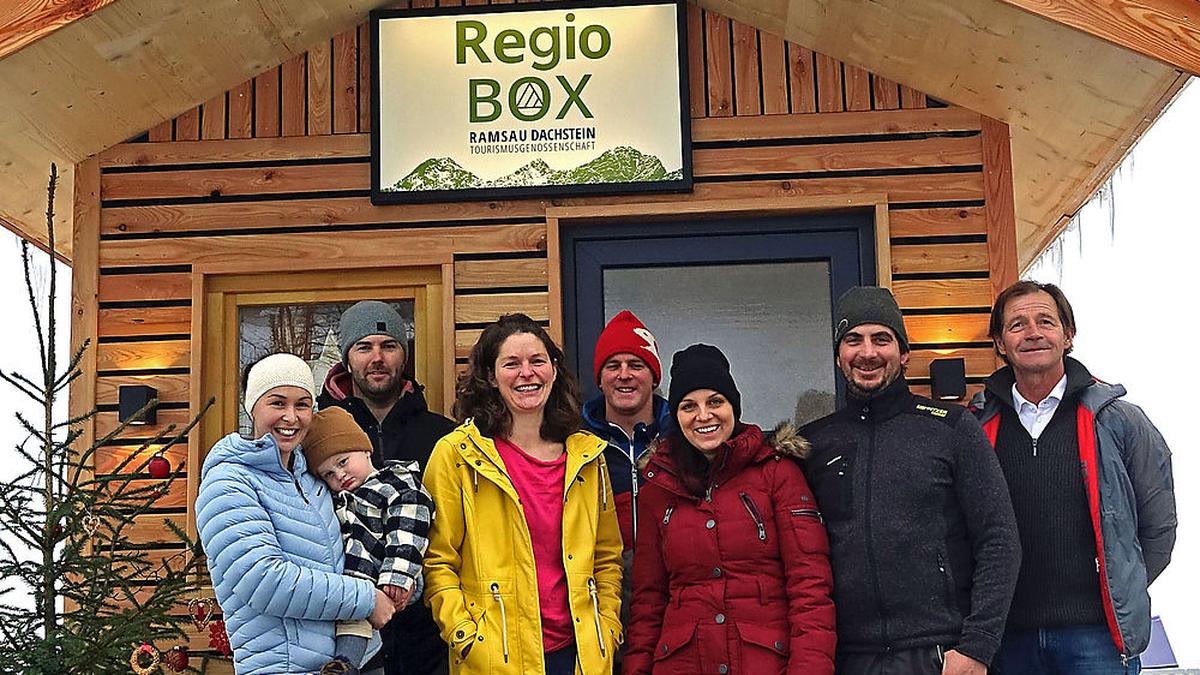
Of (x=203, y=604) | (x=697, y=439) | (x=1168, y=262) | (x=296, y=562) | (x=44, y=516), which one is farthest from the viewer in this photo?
(x=1168, y=262)

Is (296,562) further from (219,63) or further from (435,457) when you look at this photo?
(219,63)

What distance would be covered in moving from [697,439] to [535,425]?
484 mm

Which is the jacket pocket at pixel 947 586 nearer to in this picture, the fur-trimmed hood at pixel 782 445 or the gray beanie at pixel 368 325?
the fur-trimmed hood at pixel 782 445

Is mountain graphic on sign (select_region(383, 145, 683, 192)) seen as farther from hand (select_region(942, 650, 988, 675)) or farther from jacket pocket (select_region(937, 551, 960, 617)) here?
hand (select_region(942, 650, 988, 675))

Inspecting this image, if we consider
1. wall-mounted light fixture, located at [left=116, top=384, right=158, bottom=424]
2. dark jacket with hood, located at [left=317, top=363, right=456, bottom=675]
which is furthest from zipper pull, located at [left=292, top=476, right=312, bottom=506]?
wall-mounted light fixture, located at [left=116, top=384, right=158, bottom=424]

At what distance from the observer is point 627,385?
459 centimetres

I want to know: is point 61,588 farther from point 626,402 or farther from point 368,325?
point 626,402

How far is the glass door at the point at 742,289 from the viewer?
5.92 meters

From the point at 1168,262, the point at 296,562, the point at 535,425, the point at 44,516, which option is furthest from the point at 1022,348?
the point at 1168,262

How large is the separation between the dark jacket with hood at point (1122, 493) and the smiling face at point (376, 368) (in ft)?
6.49

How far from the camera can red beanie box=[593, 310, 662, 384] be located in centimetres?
462

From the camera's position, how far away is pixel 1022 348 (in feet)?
13.4

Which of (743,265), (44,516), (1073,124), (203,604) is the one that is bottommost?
(203,604)

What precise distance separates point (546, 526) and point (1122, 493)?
63.7 inches
